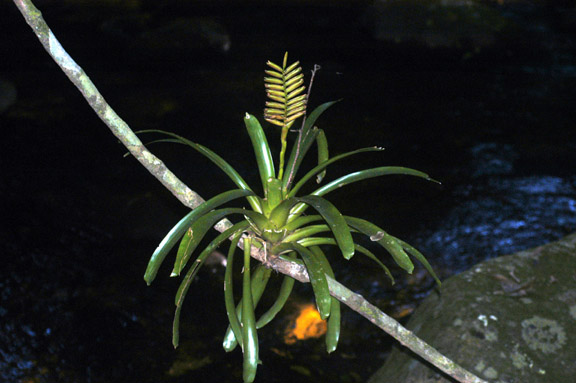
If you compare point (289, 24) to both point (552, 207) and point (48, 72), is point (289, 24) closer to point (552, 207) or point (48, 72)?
point (48, 72)

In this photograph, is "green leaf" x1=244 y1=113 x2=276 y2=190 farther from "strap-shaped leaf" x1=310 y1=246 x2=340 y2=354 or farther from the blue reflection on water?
the blue reflection on water

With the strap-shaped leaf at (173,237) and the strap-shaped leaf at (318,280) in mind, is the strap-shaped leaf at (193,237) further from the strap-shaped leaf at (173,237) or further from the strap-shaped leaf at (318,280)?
the strap-shaped leaf at (318,280)

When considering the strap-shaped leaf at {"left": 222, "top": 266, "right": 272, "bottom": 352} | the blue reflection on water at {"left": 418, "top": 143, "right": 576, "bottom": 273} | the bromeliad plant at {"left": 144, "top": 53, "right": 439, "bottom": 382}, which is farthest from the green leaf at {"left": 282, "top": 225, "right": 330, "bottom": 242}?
the blue reflection on water at {"left": 418, "top": 143, "right": 576, "bottom": 273}

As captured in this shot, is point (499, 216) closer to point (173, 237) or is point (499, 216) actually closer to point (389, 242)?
point (389, 242)

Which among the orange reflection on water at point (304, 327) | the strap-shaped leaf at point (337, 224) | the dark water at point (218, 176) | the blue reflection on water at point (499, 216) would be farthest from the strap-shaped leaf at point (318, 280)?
the blue reflection on water at point (499, 216)

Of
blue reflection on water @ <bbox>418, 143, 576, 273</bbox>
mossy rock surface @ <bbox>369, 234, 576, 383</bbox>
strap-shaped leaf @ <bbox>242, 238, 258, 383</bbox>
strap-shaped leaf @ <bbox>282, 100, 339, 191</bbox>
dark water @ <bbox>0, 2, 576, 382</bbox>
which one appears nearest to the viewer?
strap-shaped leaf @ <bbox>242, 238, 258, 383</bbox>

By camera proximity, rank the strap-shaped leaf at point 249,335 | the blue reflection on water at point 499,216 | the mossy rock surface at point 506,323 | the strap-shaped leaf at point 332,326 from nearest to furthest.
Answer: the strap-shaped leaf at point 249,335, the strap-shaped leaf at point 332,326, the mossy rock surface at point 506,323, the blue reflection on water at point 499,216

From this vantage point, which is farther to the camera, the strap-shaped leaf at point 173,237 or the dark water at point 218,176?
the dark water at point 218,176
